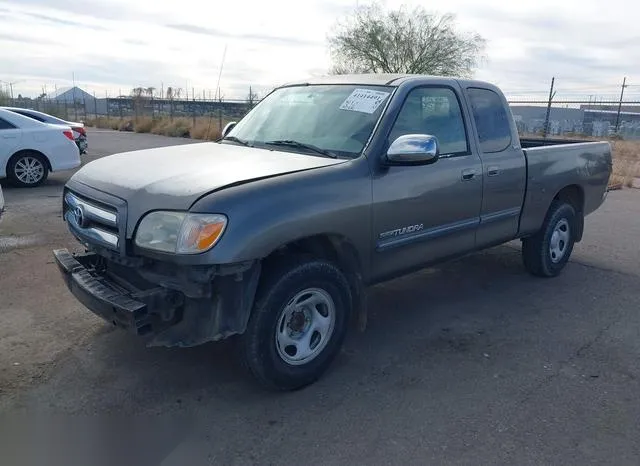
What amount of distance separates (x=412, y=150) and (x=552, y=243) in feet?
9.58

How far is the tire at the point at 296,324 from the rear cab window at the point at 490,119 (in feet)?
6.69

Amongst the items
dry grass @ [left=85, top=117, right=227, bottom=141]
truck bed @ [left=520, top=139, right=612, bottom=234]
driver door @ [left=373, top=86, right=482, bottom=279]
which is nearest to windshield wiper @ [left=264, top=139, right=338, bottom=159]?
driver door @ [left=373, top=86, right=482, bottom=279]

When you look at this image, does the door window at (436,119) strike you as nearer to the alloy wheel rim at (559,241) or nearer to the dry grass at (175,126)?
the alloy wheel rim at (559,241)

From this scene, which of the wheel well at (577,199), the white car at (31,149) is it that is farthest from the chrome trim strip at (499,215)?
the white car at (31,149)

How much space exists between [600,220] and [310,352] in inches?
284

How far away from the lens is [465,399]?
3.51m

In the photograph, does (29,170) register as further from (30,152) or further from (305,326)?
(305,326)

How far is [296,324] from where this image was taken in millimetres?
3584

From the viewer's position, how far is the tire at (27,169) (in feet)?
34.3

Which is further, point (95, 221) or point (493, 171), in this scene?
point (493, 171)

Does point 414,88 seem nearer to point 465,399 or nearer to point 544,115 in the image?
point 465,399

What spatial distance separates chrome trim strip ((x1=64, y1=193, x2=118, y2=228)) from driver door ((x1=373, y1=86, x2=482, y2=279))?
1.62 meters

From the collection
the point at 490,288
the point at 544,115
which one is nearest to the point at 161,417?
the point at 490,288

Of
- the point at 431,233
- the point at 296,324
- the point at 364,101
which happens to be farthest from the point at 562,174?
the point at 296,324
